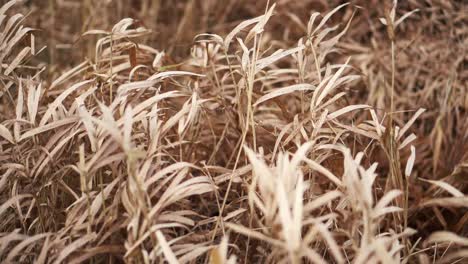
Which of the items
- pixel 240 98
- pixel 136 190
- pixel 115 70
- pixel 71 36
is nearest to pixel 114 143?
pixel 136 190

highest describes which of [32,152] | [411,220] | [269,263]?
[32,152]

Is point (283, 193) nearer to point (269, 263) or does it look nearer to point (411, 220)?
point (269, 263)

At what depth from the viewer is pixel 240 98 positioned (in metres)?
1.09

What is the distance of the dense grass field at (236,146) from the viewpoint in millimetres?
843

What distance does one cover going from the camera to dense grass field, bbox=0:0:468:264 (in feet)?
2.77

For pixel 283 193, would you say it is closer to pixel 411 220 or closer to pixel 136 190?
pixel 136 190

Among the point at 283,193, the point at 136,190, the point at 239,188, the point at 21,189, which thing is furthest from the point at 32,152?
the point at 283,193

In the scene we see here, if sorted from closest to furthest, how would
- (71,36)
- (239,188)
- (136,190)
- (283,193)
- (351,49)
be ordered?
(283,193) < (136,190) < (239,188) < (351,49) < (71,36)

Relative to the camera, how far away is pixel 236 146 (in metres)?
1.24

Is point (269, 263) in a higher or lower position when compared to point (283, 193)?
lower

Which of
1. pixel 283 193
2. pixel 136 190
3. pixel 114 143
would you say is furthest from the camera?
pixel 114 143

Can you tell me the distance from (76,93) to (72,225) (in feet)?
1.31

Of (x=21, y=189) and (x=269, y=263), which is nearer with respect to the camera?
(x=269, y=263)

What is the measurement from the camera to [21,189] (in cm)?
110
